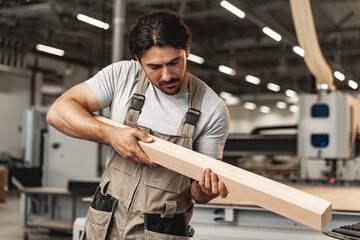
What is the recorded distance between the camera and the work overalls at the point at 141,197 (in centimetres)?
163

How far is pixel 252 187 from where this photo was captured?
1438mm

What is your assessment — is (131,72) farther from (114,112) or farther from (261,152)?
(261,152)

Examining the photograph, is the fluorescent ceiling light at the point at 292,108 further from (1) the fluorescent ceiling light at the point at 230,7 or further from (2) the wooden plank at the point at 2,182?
(1) the fluorescent ceiling light at the point at 230,7

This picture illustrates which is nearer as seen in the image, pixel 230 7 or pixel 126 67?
pixel 126 67

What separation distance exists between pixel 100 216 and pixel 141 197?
0.56 feet

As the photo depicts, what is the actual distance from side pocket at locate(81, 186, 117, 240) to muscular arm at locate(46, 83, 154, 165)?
23 centimetres

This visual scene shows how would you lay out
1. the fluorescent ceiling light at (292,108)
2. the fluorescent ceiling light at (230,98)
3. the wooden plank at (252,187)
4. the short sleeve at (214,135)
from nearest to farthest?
the wooden plank at (252,187) → the short sleeve at (214,135) → the fluorescent ceiling light at (230,98) → the fluorescent ceiling light at (292,108)

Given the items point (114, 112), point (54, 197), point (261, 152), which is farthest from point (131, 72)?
point (54, 197)

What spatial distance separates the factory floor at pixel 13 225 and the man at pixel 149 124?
5.10 m

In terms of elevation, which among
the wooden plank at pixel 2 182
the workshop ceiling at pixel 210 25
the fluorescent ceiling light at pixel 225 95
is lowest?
the wooden plank at pixel 2 182

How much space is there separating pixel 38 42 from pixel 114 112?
30.8ft

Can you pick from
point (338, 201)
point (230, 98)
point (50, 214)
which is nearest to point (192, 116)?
point (338, 201)

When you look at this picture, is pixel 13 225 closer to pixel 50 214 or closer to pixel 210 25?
pixel 50 214

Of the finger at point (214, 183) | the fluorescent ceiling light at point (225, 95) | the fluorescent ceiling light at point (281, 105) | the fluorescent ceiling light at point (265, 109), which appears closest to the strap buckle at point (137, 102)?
the finger at point (214, 183)
